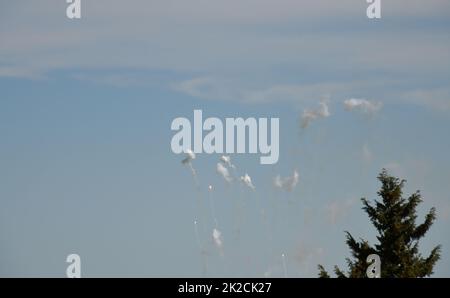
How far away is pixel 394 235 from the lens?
55094 millimetres

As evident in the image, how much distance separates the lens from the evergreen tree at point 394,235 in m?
54.0

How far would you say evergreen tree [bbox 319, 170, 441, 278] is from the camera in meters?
54.0

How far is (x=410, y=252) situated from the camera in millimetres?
54469
